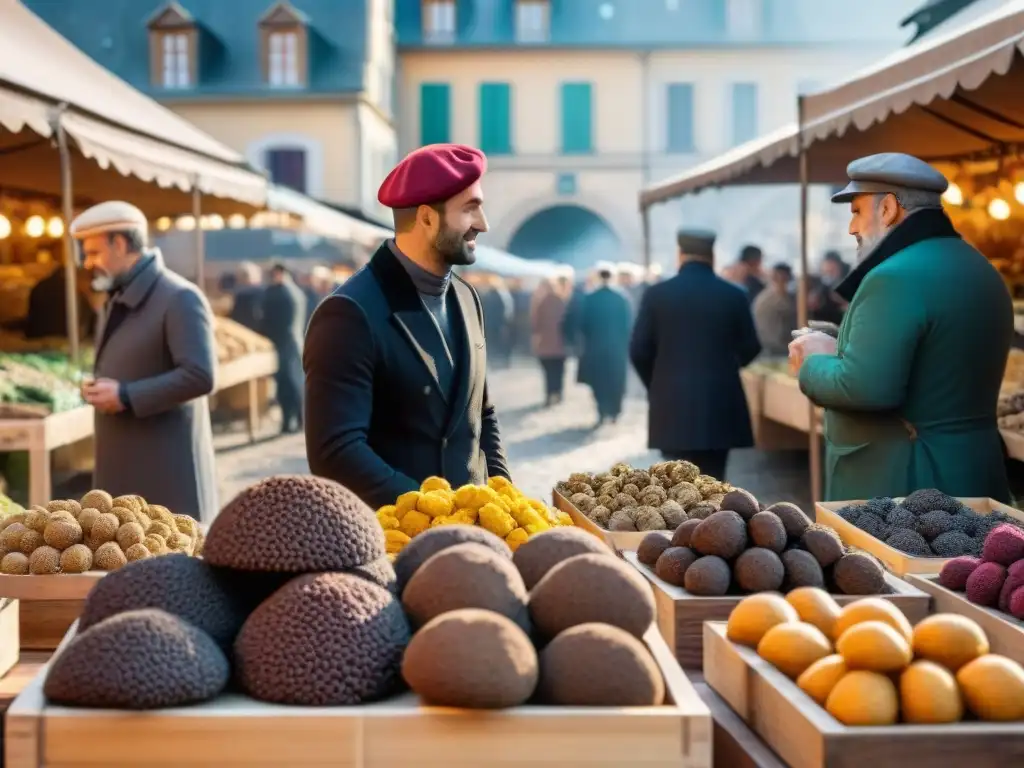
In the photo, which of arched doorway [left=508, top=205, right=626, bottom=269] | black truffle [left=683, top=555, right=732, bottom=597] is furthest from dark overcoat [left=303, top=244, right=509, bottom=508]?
arched doorway [left=508, top=205, right=626, bottom=269]

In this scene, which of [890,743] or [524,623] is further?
[524,623]

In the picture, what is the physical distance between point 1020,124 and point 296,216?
8.34 m

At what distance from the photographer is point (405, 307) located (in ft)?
12.4

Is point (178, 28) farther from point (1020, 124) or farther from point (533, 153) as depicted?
A: point (1020, 124)

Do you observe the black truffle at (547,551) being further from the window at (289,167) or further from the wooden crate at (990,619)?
the window at (289,167)

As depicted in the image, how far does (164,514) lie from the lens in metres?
3.82

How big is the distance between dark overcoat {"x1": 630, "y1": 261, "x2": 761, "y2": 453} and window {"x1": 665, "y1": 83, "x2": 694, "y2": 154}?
3565cm

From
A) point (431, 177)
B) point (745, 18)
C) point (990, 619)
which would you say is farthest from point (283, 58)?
point (990, 619)

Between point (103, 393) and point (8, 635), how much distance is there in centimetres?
281

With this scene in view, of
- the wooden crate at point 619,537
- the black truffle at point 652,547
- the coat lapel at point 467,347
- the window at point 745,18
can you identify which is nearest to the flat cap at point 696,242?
the coat lapel at point 467,347

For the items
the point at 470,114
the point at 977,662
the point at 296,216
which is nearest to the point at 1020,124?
the point at 977,662

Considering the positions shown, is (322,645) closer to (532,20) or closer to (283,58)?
(283,58)

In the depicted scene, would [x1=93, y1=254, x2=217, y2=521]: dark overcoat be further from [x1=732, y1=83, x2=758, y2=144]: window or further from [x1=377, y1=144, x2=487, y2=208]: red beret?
[x1=732, y1=83, x2=758, y2=144]: window

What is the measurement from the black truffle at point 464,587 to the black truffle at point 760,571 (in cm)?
66
